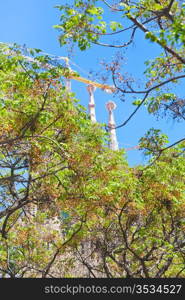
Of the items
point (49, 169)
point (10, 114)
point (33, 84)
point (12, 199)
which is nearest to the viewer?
point (33, 84)

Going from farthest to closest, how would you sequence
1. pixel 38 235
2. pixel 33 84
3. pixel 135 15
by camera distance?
pixel 38 235 < pixel 33 84 < pixel 135 15

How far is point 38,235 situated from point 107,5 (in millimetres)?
7071

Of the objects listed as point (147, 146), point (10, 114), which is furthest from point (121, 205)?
point (10, 114)

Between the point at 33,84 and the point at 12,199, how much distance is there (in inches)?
136

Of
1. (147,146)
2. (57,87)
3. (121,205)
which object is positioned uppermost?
(57,87)

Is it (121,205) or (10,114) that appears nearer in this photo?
(10,114)

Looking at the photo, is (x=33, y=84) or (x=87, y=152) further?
(x=87, y=152)

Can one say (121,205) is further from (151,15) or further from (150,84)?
(151,15)

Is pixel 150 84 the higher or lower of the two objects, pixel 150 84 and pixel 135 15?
the lower

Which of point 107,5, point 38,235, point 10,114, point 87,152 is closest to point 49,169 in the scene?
point 87,152

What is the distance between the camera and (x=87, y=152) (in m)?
8.05

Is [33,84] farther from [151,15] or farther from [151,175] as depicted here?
[151,175]

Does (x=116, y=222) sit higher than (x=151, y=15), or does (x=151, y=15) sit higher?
(x=151, y=15)

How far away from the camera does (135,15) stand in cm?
565
